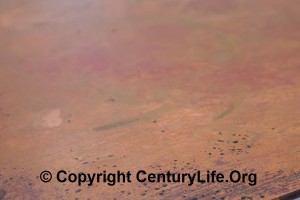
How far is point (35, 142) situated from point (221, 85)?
0.37m

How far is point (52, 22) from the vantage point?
1205mm

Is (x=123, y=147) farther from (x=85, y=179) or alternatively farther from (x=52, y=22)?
(x=52, y=22)

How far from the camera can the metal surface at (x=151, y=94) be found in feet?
2.38

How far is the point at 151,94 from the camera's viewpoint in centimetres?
90

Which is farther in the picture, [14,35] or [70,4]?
[70,4]

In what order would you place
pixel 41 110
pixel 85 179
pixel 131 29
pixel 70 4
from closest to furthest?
pixel 85 179 → pixel 41 110 → pixel 131 29 → pixel 70 4

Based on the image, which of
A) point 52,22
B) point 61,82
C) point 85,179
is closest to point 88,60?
point 61,82

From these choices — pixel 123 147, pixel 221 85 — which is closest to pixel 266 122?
pixel 221 85

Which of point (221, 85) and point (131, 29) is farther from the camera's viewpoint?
point (131, 29)

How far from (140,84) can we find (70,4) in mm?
471

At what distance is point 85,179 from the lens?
2.34 feet

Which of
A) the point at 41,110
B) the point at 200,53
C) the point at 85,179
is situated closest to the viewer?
the point at 85,179

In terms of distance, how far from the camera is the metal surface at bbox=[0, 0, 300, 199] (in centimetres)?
73

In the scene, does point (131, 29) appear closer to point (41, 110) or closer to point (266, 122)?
point (41, 110)
